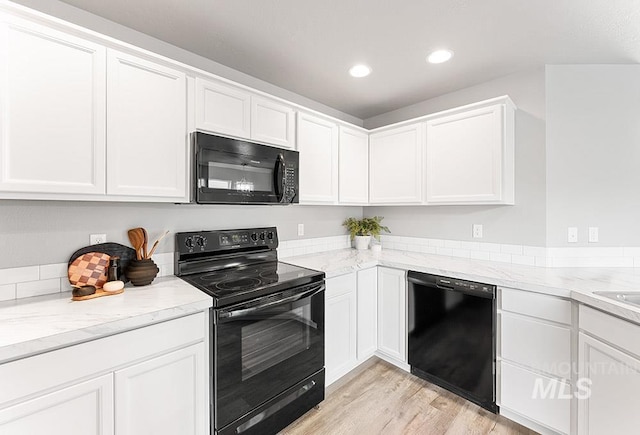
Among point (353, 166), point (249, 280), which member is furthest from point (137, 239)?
point (353, 166)

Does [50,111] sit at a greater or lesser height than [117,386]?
greater

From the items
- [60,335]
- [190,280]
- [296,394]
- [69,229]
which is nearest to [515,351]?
[296,394]

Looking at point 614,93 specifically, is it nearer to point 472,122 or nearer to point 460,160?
point 472,122

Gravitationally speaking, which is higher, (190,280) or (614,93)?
(614,93)

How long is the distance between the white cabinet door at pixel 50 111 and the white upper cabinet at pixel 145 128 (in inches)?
A: 2.1

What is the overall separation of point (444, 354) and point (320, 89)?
253 cm

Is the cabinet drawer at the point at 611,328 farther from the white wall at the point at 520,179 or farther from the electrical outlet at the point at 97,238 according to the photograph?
the electrical outlet at the point at 97,238

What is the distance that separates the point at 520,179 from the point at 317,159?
1714 millimetres

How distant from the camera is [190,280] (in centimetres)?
185

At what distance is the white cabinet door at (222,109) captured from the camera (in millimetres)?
Result: 1816

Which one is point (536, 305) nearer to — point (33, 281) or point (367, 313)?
point (367, 313)

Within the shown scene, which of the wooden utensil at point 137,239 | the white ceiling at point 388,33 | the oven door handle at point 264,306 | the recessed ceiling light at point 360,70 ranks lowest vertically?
the oven door handle at point 264,306

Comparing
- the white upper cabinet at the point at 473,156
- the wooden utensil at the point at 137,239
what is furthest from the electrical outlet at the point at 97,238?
the white upper cabinet at the point at 473,156

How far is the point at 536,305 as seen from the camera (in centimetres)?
180
